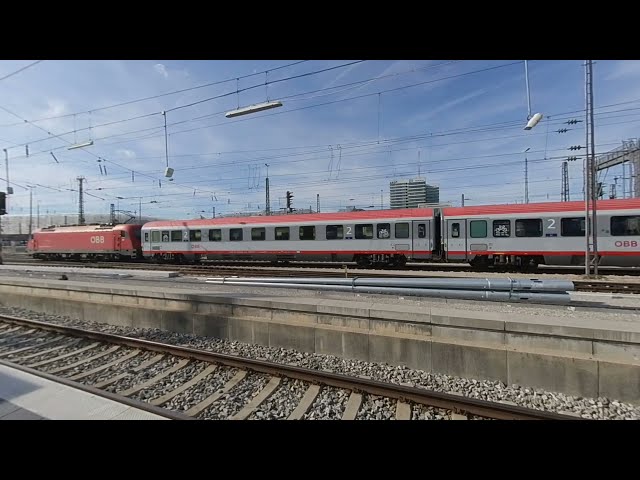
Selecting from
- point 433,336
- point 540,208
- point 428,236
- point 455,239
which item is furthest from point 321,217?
point 433,336

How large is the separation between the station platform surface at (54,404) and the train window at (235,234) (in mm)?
15954

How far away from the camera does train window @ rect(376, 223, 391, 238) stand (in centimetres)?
1709

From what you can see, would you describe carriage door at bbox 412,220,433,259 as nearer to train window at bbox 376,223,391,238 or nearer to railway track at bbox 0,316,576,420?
train window at bbox 376,223,391,238

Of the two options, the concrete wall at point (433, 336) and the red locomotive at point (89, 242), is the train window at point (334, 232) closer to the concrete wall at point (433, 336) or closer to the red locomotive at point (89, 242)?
the concrete wall at point (433, 336)

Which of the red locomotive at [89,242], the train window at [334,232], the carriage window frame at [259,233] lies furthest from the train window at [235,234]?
the red locomotive at [89,242]

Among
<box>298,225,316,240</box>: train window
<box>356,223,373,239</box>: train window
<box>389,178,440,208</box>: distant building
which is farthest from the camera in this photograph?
<box>389,178,440,208</box>: distant building

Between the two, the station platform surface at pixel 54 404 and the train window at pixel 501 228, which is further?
the train window at pixel 501 228

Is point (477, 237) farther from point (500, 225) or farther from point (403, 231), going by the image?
point (403, 231)

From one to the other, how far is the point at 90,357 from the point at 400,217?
14.0m

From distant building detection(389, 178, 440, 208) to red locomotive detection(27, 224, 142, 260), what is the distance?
2210cm

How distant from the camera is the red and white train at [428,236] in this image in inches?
533

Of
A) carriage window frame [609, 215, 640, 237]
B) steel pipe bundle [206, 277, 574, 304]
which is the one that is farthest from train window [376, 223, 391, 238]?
carriage window frame [609, 215, 640, 237]
